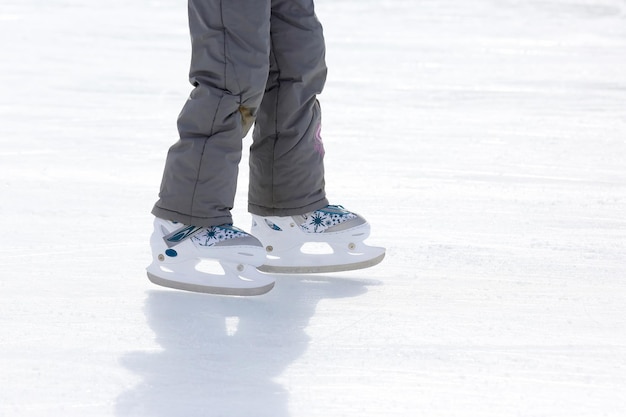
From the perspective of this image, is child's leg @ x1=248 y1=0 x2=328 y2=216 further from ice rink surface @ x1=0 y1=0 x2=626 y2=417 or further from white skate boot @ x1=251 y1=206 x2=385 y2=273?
ice rink surface @ x1=0 y1=0 x2=626 y2=417

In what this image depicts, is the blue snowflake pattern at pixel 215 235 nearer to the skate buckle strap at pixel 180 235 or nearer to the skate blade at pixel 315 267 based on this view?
the skate buckle strap at pixel 180 235

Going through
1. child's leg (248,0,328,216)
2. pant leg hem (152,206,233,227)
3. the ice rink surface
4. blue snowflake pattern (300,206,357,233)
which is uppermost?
child's leg (248,0,328,216)

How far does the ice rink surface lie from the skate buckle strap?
8 centimetres

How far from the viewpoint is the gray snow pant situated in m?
1.86

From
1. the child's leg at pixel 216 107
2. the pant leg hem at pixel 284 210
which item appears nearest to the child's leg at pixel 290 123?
the pant leg hem at pixel 284 210

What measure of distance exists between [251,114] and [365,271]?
334 millimetres

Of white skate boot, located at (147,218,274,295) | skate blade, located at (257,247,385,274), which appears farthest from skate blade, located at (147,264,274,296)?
skate blade, located at (257,247,385,274)

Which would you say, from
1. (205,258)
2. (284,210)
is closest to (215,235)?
(205,258)

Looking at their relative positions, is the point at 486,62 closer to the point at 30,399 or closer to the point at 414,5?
the point at 414,5

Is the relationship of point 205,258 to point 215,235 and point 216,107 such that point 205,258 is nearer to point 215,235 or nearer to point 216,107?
point 215,235

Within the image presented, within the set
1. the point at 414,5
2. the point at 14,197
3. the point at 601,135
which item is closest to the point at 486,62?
the point at 601,135

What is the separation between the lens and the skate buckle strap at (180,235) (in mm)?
1921

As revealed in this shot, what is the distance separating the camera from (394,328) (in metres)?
1.76

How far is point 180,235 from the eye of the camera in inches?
75.7
